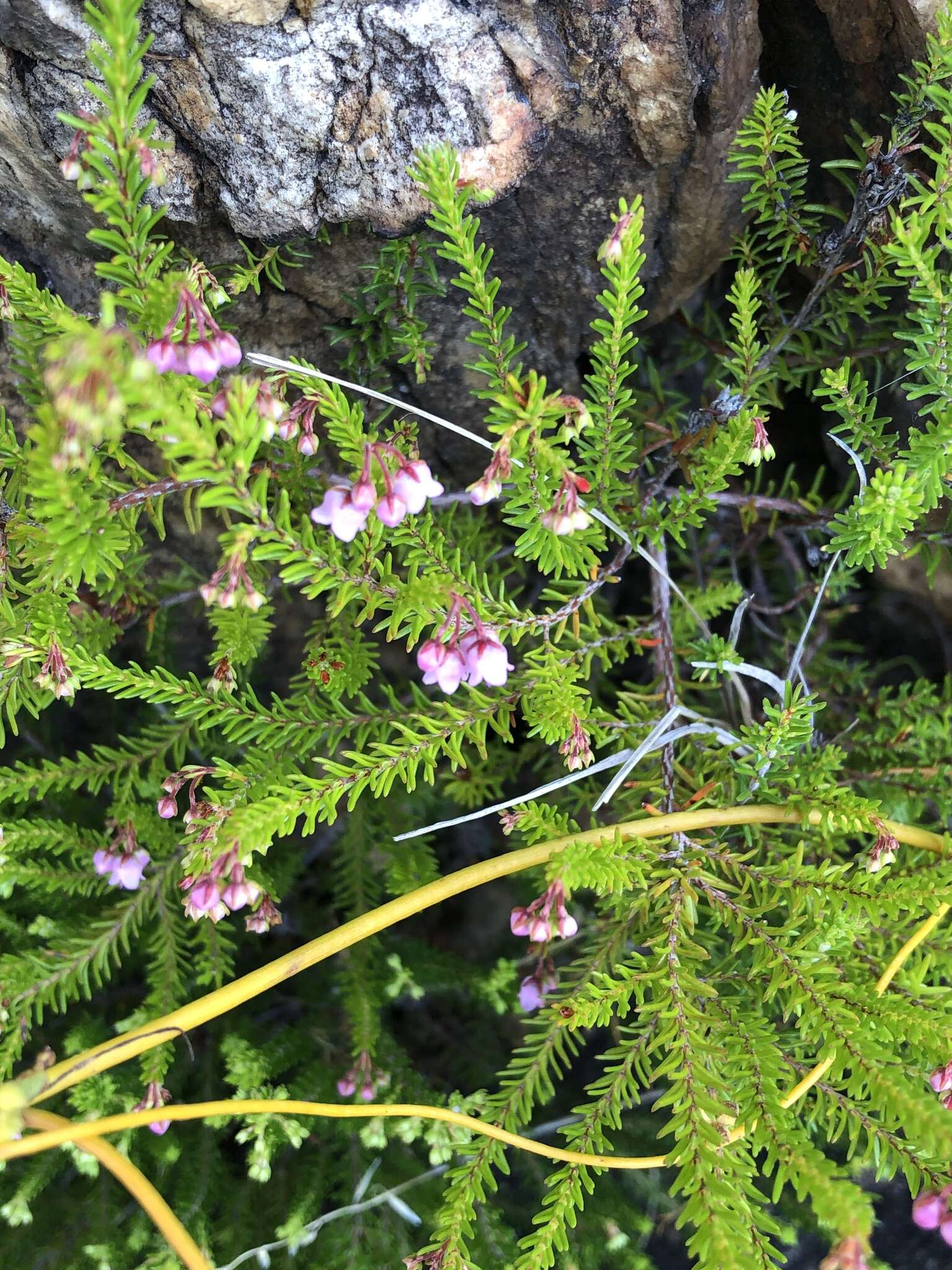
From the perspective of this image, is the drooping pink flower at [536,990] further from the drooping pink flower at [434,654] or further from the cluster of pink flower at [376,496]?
the cluster of pink flower at [376,496]

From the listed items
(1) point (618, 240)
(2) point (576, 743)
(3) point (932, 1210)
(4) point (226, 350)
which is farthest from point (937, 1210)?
(4) point (226, 350)

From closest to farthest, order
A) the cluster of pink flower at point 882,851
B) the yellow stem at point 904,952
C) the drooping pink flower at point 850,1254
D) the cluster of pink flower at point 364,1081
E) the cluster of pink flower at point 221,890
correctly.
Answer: the drooping pink flower at point 850,1254 → the cluster of pink flower at point 221,890 → the cluster of pink flower at point 882,851 → the yellow stem at point 904,952 → the cluster of pink flower at point 364,1081

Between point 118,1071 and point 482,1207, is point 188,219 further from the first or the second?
point 482,1207

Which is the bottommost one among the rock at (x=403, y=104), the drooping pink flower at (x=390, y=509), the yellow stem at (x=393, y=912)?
the yellow stem at (x=393, y=912)

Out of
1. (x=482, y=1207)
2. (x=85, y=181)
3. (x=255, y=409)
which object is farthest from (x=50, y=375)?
(x=482, y=1207)

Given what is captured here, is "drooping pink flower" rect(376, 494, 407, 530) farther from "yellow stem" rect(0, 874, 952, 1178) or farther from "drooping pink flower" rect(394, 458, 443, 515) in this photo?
→ "yellow stem" rect(0, 874, 952, 1178)

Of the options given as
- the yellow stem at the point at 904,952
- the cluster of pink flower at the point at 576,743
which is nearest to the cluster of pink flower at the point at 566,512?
the cluster of pink flower at the point at 576,743

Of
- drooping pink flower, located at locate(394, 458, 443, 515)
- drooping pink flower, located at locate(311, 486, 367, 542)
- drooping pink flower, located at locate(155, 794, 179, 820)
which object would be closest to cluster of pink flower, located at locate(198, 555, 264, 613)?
drooping pink flower, located at locate(311, 486, 367, 542)
